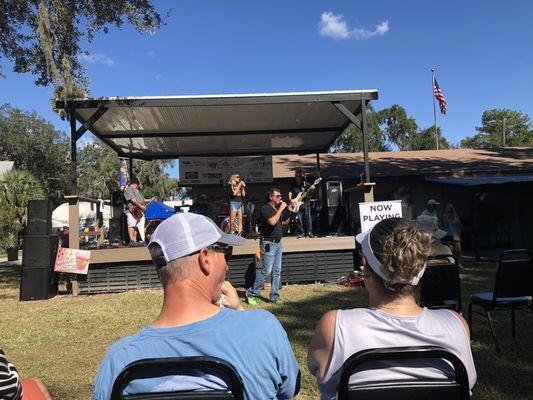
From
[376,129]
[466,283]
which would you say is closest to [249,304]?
[466,283]

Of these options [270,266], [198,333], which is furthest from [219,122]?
[198,333]

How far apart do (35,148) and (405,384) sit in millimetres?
37980

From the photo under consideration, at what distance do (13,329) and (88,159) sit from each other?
41607 mm

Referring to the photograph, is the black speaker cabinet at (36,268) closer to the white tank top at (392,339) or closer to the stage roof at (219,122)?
the stage roof at (219,122)

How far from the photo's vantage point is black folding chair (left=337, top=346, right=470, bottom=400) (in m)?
1.61

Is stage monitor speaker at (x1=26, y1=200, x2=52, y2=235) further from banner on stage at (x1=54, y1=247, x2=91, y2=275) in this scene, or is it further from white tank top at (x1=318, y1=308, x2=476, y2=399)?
white tank top at (x1=318, y1=308, x2=476, y2=399)

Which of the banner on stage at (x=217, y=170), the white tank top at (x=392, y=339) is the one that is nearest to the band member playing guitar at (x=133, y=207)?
the banner on stage at (x=217, y=170)

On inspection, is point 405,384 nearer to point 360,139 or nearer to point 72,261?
point 72,261

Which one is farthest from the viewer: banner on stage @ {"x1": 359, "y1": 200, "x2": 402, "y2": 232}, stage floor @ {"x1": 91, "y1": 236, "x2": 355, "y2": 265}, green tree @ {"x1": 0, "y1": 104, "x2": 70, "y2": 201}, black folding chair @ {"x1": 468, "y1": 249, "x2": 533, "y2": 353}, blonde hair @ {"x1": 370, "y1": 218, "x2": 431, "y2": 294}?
green tree @ {"x1": 0, "y1": 104, "x2": 70, "y2": 201}

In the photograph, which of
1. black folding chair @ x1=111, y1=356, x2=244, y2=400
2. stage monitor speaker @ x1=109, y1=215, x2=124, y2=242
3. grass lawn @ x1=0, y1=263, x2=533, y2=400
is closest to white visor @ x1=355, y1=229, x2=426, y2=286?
black folding chair @ x1=111, y1=356, x2=244, y2=400

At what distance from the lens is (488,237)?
1662cm

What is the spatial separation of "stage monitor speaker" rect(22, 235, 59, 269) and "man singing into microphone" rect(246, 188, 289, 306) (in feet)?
13.0

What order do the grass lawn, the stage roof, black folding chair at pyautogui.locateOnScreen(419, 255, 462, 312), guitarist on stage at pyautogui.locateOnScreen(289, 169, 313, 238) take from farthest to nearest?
guitarist on stage at pyautogui.locateOnScreen(289, 169, 313, 238)
the stage roof
black folding chair at pyautogui.locateOnScreen(419, 255, 462, 312)
the grass lawn

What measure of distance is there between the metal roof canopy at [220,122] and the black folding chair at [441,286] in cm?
457
